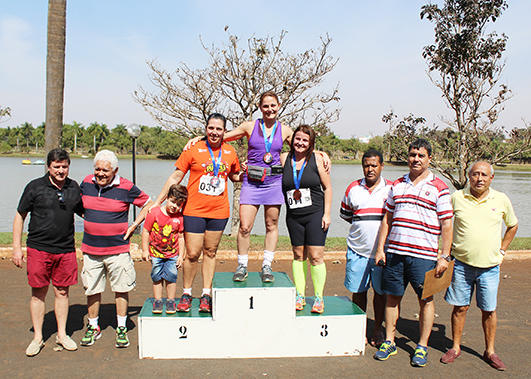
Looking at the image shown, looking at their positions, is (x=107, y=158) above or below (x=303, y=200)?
above

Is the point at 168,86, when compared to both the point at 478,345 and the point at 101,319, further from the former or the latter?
the point at 478,345

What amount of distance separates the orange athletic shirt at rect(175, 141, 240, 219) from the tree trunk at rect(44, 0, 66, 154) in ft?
18.4

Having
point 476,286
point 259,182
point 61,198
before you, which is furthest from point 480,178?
point 61,198

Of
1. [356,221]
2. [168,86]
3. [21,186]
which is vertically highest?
[168,86]

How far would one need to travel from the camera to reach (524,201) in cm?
2344

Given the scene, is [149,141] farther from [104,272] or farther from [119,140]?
[104,272]

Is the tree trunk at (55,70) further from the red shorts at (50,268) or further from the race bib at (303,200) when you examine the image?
the race bib at (303,200)

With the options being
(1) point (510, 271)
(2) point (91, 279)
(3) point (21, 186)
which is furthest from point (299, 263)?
(3) point (21, 186)

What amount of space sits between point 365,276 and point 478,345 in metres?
1.50

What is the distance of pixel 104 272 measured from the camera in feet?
14.1

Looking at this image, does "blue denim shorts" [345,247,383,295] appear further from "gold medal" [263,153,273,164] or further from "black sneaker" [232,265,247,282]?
"gold medal" [263,153,273,164]

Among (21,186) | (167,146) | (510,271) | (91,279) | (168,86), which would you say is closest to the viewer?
(91,279)

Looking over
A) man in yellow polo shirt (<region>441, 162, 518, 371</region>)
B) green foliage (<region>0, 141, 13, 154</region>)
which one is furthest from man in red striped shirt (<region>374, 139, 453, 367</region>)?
green foliage (<region>0, 141, 13, 154</region>)

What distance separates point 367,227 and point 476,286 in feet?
3.90
